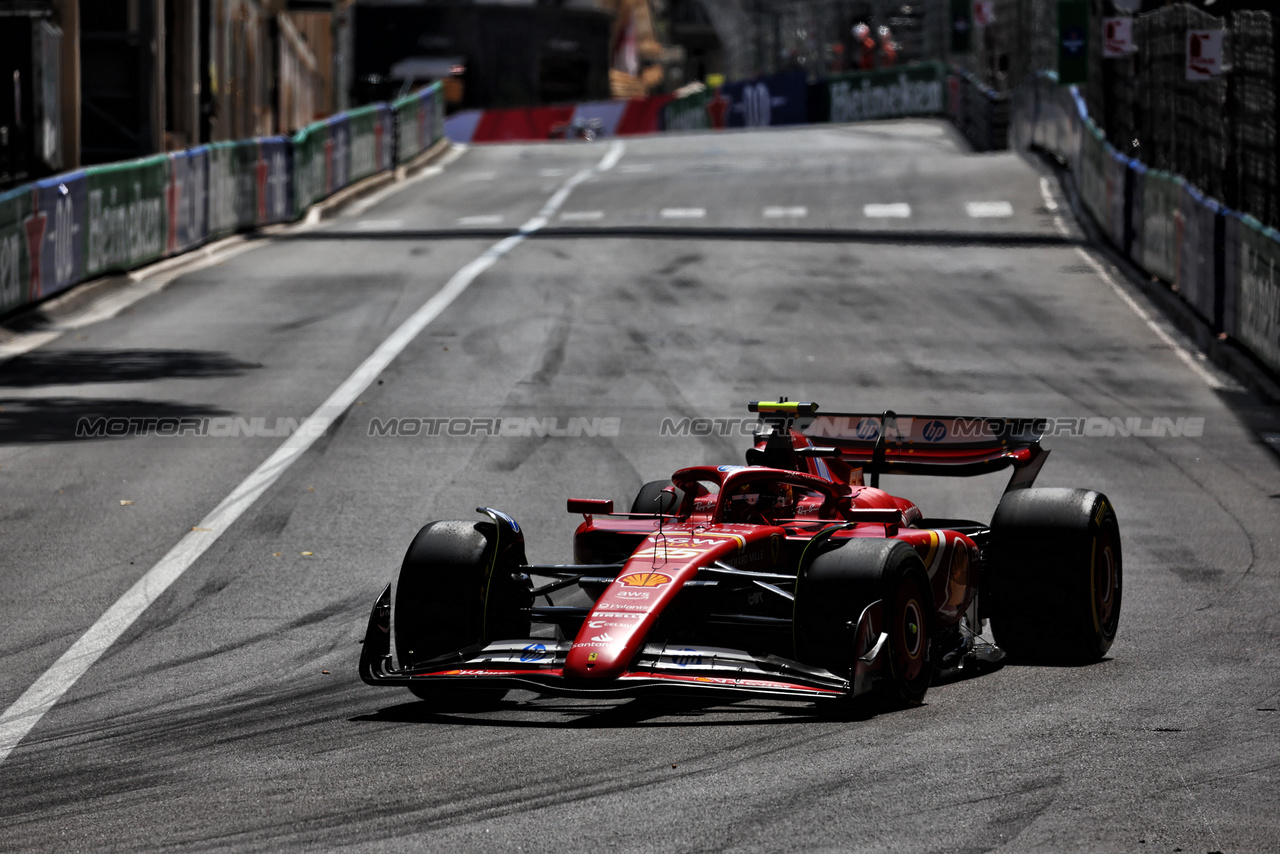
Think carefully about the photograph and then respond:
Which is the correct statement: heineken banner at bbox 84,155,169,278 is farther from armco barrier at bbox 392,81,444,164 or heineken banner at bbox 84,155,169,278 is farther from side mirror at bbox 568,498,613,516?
armco barrier at bbox 392,81,444,164

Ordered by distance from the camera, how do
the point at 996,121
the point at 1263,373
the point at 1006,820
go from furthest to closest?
the point at 996,121 → the point at 1263,373 → the point at 1006,820

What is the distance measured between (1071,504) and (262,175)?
23576 mm

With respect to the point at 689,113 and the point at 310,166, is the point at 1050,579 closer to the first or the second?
the point at 310,166

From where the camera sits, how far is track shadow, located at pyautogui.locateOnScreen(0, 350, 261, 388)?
16.6 m

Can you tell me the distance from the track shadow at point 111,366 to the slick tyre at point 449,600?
960cm

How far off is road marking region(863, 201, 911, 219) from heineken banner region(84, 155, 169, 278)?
1248 cm

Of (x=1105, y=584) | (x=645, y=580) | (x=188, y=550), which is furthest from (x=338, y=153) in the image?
(x=645, y=580)

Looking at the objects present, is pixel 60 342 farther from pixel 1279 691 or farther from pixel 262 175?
pixel 1279 691

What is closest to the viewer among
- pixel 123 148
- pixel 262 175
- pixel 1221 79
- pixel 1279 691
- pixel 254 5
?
pixel 1279 691

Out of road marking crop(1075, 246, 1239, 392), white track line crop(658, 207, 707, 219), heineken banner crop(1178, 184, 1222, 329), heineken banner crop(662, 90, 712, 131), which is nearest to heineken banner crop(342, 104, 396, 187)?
white track line crop(658, 207, 707, 219)

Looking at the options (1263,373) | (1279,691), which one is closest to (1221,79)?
(1263,373)

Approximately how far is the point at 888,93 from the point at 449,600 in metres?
58.5

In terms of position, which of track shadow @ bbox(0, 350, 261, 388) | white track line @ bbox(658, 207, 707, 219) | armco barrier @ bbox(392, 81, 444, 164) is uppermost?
armco barrier @ bbox(392, 81, 444, 164)

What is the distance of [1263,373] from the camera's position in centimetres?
1708
